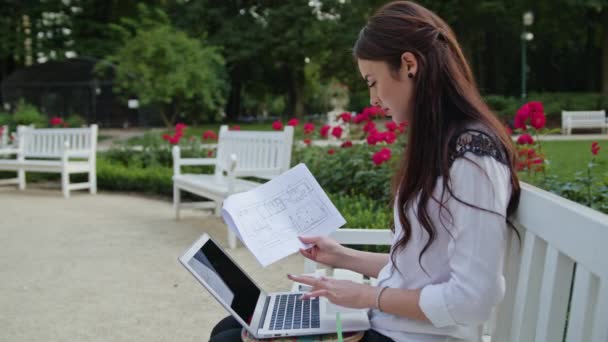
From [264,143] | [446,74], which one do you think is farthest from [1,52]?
[446,74]

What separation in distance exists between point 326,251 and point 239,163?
205 inches

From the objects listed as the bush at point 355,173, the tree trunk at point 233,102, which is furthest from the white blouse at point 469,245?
the tree trunk at point 233,102

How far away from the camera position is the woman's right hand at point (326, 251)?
6.05 ft

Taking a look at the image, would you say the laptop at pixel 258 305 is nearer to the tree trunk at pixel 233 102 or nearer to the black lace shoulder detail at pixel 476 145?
the black lace shoulder detail at pixel 476 145

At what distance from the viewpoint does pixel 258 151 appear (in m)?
6.70

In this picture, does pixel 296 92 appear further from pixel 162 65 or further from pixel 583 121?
pixel 583 121

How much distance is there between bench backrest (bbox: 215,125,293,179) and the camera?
6176 mm

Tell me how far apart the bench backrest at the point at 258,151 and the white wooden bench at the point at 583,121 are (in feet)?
34.3

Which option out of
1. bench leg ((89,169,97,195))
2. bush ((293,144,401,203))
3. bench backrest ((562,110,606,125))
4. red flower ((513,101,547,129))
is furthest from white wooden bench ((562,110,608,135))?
red flower ((513,101,547,129))

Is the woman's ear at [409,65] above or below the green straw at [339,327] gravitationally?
above

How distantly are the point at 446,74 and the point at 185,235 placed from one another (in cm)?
517

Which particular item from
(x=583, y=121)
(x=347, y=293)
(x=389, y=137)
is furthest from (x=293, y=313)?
(x=583, y=121)

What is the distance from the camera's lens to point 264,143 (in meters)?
6.63

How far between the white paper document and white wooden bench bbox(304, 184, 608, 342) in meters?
→ 0.54
